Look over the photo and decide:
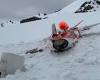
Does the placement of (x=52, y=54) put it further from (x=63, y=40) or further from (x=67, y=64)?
(x=67, y=64)

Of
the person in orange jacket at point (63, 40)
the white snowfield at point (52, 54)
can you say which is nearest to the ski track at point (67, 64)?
the white snowfield at point (52, 54)

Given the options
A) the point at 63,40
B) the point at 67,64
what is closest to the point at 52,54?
the point at 63,40

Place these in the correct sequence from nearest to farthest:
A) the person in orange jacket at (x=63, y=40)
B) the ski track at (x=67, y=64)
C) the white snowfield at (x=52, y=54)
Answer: the ski track at (x=67, y=64) < the white snowfield at (x=52, y=54) < the person in orange jacket at (x=63, y=40)

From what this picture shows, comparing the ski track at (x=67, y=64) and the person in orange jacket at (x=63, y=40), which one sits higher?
the person in orange jacket at (x=63, y=40)

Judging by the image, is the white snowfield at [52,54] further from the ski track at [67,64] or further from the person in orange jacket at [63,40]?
the person in orange jacket at [63,40]

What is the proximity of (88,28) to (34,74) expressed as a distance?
9444 millimetres

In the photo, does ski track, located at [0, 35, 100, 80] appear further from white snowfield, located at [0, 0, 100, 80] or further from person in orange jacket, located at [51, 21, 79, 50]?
person in orange jacket, located at [51, 21, 79, 50]

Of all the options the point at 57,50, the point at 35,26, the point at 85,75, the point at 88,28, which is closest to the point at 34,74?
the point at 85,75

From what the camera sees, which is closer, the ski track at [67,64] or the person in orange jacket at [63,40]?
the ski track at [67,64]

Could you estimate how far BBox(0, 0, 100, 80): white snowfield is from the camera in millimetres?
10398

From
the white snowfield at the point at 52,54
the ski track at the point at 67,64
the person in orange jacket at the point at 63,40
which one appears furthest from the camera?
the person in orange jacket at the point at 63,40

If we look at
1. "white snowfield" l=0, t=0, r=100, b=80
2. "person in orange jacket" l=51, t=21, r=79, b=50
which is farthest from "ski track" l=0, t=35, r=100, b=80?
"person in orange jacket" l=51, t=21, r=79, b=50

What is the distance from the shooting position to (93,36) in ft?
54.9

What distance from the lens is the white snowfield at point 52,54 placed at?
10.4 metres
